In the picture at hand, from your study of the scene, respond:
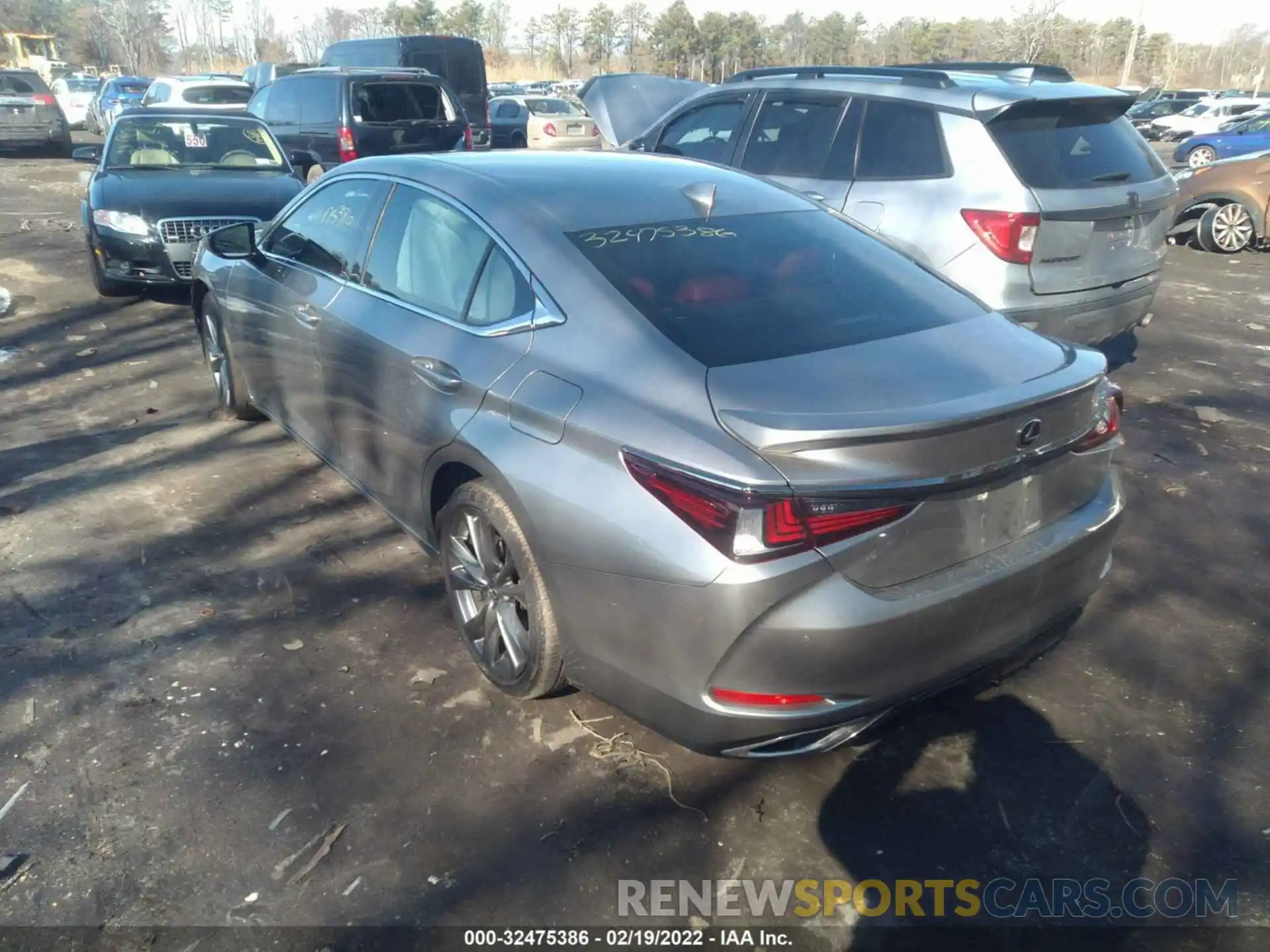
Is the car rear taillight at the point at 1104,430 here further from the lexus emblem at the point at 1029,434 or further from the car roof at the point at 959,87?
the car roof at the point at 959,87

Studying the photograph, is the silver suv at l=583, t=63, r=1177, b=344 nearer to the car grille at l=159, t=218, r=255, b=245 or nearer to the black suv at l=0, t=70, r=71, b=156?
the car grille at l=159, t=218, r=255, b=245

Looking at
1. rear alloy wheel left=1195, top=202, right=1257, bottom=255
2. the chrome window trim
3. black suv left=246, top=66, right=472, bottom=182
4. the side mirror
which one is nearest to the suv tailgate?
the chrome window trim

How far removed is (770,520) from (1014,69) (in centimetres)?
567

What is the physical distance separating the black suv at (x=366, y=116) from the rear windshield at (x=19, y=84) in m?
11.0

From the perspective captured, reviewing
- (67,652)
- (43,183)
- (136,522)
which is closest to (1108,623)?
(67,652)

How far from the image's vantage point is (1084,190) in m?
5.38

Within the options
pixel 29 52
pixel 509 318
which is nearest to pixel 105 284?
pixel 509 318

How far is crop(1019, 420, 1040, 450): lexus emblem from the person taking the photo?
2506 millimetres

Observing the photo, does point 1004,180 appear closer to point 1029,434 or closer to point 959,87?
point 959,87

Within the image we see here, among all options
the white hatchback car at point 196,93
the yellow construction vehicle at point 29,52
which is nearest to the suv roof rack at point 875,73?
the white hatchback car at point 196,93

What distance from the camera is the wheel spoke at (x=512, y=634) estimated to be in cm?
305

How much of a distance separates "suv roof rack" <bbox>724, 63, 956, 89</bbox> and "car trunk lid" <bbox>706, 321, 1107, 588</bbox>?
3.64 meters

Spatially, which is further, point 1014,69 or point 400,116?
point 400,116

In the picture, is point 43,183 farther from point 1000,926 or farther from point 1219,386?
point 1000,926
